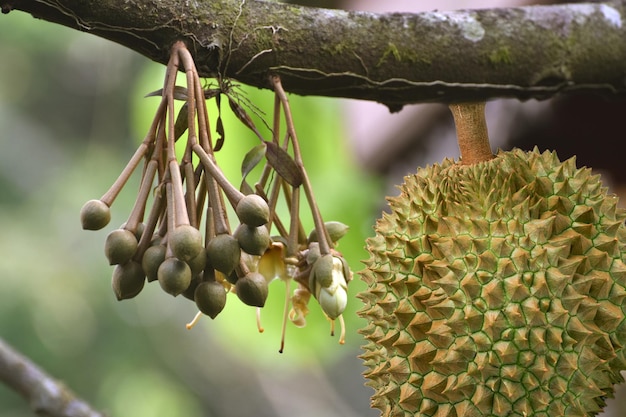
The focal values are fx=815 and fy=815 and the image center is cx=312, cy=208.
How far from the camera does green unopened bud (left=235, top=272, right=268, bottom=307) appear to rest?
0.84 m

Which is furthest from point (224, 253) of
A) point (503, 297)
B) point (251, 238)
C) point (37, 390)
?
point (37, 390)

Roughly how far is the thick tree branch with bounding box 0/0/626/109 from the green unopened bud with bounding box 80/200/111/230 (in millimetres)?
204

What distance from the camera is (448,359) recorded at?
2.96ft

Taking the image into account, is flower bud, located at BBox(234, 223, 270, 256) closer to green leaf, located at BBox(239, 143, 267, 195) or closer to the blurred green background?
green leaf, located at BBox(239, 143, 267, 195)

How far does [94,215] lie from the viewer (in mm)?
816

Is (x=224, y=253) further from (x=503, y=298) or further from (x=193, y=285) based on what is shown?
(x=503, y=298)

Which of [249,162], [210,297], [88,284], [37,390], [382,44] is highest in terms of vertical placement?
[382,44]

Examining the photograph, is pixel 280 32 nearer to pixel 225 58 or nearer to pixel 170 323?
pixel 225 58

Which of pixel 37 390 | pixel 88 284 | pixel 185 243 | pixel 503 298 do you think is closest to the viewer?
pixel 185 243

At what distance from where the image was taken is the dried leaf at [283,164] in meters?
0.94

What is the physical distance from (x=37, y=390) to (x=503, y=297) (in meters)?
0.94

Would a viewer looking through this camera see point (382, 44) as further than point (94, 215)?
Yes

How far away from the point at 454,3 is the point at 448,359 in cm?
131

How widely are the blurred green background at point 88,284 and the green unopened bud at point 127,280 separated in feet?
16.3
